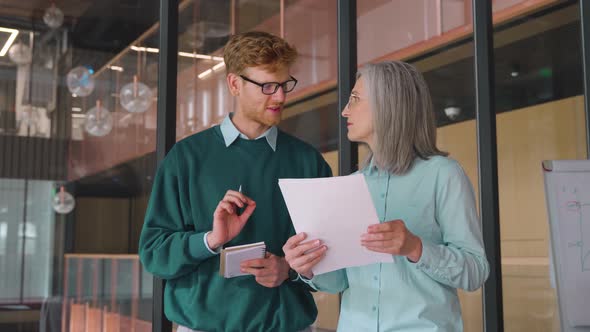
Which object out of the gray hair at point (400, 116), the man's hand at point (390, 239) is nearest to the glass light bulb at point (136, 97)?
the gray hair at point (400, 116)

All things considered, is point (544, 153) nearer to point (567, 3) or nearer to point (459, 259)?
point (567, 3)

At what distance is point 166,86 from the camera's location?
262cm

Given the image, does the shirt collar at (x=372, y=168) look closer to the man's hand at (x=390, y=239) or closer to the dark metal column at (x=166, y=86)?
the man's hand at (x=390, y=239)

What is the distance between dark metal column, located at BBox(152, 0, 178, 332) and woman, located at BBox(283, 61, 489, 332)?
41.9 inches

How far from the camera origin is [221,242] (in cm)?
176

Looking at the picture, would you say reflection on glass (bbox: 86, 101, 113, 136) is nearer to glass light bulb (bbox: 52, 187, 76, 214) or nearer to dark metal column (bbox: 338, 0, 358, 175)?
glass light bulb (bbox: 52, 187, 76, 214)

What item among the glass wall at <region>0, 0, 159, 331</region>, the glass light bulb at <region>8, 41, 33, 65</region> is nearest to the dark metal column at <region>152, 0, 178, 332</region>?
the glass wall at <region>0, 0, 159, 331</region>

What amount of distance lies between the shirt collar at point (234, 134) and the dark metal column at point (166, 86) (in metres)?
0.63

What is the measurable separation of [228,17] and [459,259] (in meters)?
1.78

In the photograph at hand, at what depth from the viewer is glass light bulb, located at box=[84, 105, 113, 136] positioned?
9.23 feet

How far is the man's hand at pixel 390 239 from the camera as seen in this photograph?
150 centimetres

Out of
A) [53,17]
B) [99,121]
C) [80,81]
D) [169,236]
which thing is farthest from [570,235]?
→ [53,17]

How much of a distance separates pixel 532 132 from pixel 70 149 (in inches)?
102

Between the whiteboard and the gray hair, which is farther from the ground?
the gray hair
